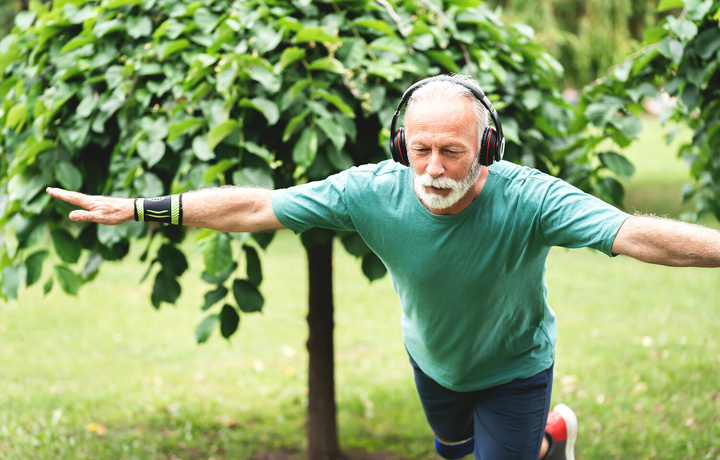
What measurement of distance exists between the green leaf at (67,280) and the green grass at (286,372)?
167cm

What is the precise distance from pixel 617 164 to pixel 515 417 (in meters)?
1.32

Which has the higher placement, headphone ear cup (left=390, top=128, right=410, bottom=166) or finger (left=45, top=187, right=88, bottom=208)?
headphone ear cup (left=390, top=128, right=410, bottom=166)

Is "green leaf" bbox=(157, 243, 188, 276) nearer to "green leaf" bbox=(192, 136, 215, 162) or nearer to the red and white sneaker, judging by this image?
"green leaf" bbox=(192, 136, 215, 162)

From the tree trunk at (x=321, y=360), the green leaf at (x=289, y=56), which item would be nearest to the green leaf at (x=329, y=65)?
the green leaf at (x=289, y=56)

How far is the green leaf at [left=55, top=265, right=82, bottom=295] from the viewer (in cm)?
309

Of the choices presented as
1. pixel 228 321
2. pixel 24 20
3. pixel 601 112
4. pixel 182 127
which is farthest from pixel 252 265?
pixel 24 20

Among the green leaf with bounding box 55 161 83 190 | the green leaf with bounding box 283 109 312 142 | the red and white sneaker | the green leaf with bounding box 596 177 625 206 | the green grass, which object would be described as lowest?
the green grass

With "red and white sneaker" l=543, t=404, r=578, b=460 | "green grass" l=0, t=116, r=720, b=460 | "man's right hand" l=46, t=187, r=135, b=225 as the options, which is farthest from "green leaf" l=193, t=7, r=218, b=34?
"red and white sneaker" l=543, t=404, r=578, b=460

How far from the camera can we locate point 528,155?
127 inches

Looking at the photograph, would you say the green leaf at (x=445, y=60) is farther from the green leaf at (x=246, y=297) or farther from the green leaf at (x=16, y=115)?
the green leaf at (x=16, y=115)

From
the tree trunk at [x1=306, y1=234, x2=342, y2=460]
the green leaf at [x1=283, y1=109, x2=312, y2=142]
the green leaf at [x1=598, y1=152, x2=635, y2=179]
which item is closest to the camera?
the green leaf at [x1=283, y1=109, x2=312, y2=142]

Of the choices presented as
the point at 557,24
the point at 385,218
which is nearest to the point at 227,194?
the point at 385,218

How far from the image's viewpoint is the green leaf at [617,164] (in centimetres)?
323

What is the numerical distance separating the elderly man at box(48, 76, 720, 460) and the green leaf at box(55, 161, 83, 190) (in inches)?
33.8
